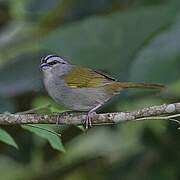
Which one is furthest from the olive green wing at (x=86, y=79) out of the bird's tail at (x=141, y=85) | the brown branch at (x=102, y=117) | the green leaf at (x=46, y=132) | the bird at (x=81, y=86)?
the green leaf at (x=46, y=132)

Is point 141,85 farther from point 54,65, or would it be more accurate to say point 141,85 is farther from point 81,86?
point 54,65

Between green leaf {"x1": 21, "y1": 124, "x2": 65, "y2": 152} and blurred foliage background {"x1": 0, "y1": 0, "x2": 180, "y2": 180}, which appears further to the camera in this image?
blurred foliage background {"x1": 0, "y1": 0, "x2": 180, "y2": 180}

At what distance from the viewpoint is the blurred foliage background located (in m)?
3.33

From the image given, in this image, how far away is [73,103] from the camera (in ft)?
9.31

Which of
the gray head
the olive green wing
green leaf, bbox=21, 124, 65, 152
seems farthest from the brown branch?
the gray head

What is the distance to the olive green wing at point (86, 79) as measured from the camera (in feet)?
9.77

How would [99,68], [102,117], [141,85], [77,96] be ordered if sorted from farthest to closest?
1. [99,68]
2. [77,96]
3. [141,85]
4. [102,117]

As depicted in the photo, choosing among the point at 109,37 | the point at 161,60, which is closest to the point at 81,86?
the point at 161,60

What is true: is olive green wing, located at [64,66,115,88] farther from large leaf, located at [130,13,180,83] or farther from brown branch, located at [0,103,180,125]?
brown branch, located at [0,103,180,125]

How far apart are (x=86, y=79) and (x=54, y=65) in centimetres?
24

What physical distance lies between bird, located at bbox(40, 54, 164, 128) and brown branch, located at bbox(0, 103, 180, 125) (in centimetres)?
30

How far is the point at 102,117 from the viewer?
233cm

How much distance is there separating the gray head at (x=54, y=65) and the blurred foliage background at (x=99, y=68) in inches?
8.2

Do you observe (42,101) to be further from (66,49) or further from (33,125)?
(33,125)
